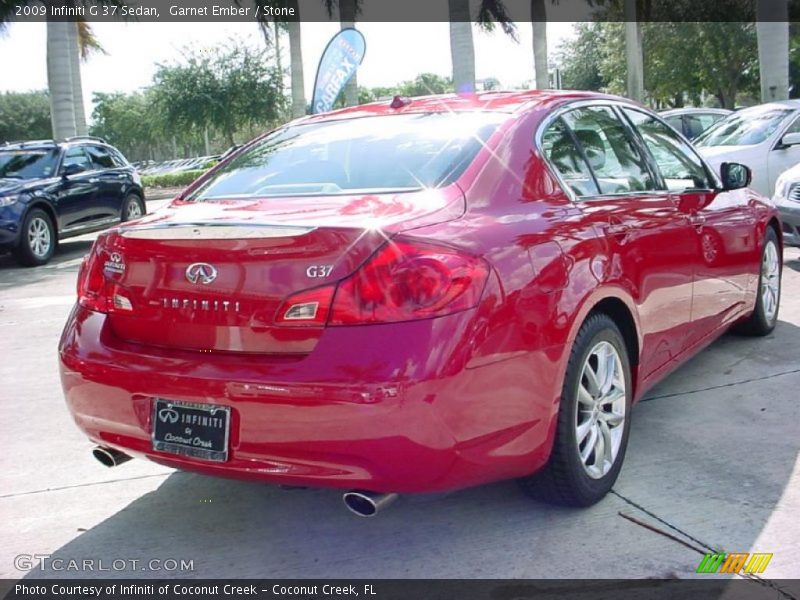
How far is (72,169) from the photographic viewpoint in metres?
12.6

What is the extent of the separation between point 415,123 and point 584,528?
1783 mm

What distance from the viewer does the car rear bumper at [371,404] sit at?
8.70 feet

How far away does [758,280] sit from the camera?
5.43 metres

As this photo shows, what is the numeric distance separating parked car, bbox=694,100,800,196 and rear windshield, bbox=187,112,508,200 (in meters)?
7.11

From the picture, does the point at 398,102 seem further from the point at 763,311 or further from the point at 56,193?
the point at 56,193

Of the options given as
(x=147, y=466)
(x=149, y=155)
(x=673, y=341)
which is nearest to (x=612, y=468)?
(x=673, y=341)

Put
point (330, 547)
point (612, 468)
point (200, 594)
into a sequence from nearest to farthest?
point (200, 594), point (330, 547), point (612, 468)

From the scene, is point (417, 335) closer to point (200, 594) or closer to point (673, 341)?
point (200, 594)

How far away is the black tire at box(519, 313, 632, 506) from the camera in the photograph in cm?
317

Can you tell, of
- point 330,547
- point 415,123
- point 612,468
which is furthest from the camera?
point 415,123

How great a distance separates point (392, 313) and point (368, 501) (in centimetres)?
60

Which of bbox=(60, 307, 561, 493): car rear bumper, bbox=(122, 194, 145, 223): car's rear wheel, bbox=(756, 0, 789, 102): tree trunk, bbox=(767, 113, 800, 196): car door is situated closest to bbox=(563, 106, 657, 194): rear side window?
bbox=(60, 307, 561, 493): car rear bumper

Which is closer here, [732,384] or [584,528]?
[584,528]

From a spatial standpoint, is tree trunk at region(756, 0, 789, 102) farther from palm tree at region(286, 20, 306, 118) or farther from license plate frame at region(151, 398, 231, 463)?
license plate frame at region(151, 398, 231, 463)
